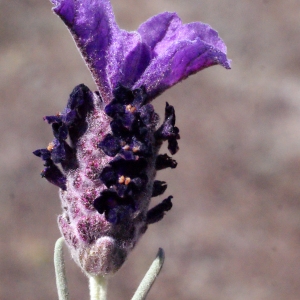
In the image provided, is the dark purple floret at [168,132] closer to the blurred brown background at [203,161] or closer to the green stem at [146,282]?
the green stem at [146,282]

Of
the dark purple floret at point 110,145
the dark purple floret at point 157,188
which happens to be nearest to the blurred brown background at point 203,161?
the dark purple floret at point 157,188

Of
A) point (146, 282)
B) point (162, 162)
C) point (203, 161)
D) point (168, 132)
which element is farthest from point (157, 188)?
point (203, 161)

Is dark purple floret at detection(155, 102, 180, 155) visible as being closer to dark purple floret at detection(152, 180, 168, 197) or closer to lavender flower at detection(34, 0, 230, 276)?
lavender flower at detection(34, 0, 230, 276)

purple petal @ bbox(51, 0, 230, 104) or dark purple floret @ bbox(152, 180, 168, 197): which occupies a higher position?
purple petal @ bbox(51, 0, 230, 104)

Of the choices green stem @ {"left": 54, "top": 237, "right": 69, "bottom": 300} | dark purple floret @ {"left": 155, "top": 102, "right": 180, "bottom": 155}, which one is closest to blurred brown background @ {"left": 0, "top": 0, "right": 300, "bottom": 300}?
green stem @ {"left": 54, "top": 237, "right": 69, "bottom": 300}

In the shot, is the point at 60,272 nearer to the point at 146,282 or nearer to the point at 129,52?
the point at 146,282

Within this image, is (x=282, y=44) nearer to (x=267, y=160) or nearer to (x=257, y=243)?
(x=267, y=160)

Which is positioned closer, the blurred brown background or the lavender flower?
the lavender flower
